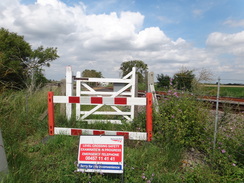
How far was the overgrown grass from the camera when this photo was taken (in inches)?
95.6

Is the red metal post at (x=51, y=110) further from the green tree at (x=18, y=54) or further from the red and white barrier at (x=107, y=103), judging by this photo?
the green tree at (x=18, y=54)

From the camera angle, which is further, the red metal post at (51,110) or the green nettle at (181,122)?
the red metal post at (51,110)

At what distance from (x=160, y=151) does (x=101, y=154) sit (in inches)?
46.5

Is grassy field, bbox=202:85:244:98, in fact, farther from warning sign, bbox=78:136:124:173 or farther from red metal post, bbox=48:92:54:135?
red metal post, bbox=48:92:54:135

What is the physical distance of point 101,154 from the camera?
2.47m

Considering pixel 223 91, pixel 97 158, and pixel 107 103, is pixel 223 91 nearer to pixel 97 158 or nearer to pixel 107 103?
pixel 107 103

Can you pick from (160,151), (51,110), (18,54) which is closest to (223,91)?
(160,151)

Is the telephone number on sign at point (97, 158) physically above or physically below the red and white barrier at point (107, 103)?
below

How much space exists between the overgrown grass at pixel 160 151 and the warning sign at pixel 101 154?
119 millimetres

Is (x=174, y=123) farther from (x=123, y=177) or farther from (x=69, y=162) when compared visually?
(x=69, y=162)

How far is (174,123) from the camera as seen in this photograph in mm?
3342

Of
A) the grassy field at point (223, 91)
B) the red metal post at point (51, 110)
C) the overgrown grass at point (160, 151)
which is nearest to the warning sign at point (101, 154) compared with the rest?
the overgrown grass at point (160, 151)

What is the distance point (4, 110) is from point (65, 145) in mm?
2635

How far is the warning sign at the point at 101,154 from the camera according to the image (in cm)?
238
